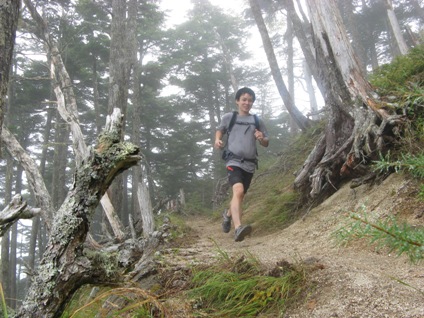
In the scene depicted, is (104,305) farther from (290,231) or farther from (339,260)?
(290,231)

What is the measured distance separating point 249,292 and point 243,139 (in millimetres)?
3243

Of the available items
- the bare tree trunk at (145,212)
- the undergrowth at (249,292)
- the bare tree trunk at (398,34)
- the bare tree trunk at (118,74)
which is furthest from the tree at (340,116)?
the bare tree trunk at (398,34)

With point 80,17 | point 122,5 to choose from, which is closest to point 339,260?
point 122,5

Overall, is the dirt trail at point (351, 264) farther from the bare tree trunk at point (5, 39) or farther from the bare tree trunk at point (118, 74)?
the bare tree trunk at point (118, 74)

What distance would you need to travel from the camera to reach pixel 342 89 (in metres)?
4.97

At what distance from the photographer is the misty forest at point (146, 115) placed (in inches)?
76.4

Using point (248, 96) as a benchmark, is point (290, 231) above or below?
below

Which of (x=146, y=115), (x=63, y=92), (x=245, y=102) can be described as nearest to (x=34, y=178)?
(x=63, y=92)

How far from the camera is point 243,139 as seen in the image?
5277 millimetres

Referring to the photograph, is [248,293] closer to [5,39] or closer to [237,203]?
[237,203]

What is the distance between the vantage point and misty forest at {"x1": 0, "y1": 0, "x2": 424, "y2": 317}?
1941 millimetres

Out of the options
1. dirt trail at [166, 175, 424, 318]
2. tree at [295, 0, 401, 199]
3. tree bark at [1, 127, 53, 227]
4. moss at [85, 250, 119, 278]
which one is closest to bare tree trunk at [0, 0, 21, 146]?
moss at [85, 250, 119, 278]

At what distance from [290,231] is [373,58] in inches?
880

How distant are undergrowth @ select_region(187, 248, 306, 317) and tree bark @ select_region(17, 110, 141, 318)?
0.88 m
